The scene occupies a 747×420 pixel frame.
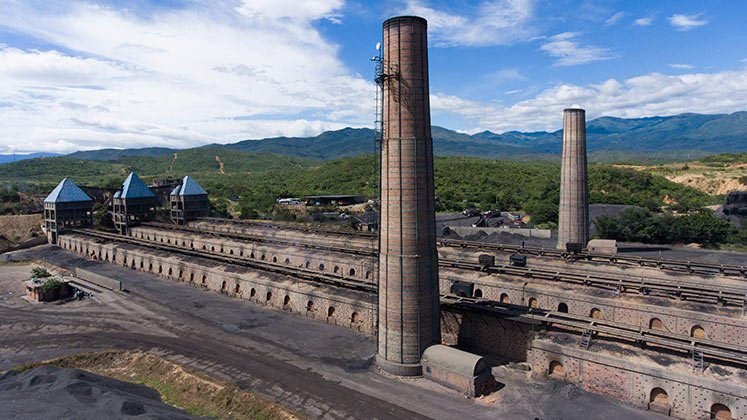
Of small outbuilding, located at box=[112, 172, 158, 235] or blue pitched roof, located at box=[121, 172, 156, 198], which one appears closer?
small outbuilding, located at box=[112, 172, 158, 235]

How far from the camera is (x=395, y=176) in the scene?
26.5 metres

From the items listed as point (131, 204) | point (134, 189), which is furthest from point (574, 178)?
point (134, 189)

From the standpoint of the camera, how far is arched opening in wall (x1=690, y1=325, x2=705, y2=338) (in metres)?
29.3

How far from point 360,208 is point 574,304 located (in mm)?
83733

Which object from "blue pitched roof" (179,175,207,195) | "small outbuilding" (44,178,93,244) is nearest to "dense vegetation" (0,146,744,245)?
"small outbuilding" (44,178,93,244)

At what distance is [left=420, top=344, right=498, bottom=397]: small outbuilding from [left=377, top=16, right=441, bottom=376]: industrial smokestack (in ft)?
2.54

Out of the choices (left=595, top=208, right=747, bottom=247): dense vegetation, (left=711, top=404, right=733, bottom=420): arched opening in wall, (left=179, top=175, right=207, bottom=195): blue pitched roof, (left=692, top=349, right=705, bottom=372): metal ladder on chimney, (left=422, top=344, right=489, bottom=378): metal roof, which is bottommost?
(left=711, top=404, right=733, bottom=420): arched opening in wall

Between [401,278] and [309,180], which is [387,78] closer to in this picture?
[401,278]

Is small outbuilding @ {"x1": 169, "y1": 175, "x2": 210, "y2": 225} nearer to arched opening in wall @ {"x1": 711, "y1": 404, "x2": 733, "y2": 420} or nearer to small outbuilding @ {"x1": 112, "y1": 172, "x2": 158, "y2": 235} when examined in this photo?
small outbuilding @ {"x1": 112, "y1": 172, "x2": 158, "y2": 235}

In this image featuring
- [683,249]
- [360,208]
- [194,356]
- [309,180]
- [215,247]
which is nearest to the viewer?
[194,356]

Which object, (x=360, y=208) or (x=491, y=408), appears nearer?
(x=491, y=408)

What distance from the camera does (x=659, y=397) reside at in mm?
22859

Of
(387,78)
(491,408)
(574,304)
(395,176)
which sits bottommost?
(491,408)

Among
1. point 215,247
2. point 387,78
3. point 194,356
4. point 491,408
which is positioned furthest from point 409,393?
point 215,247
